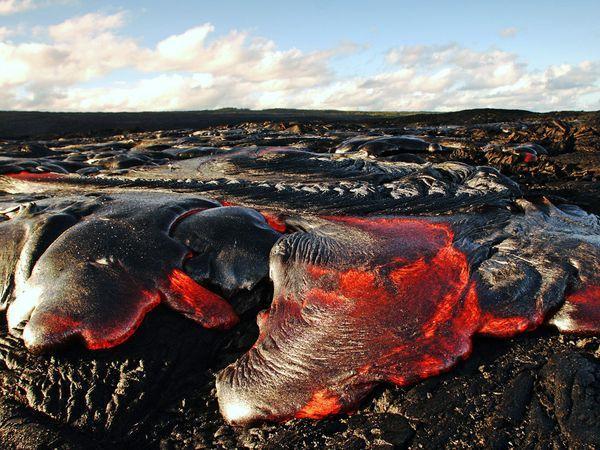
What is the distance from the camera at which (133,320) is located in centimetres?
297

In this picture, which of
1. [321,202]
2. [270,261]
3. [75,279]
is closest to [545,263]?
[270,261]

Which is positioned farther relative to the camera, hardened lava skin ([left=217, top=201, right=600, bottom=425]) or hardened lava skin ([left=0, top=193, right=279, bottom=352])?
hardened lava skin ([left=0, top=193, right=279, bottom=352])

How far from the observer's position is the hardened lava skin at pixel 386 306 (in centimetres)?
251

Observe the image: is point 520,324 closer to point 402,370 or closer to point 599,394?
point 599,394

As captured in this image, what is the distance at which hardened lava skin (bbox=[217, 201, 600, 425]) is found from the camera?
2510 millimetres

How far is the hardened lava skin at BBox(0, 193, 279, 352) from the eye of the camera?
292 cm

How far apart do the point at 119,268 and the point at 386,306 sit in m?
1.67

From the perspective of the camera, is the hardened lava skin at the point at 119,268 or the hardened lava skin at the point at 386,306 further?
the hardened lava skin at the point at 119,268

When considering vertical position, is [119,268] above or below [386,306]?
above

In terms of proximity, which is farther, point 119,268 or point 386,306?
point 119,268

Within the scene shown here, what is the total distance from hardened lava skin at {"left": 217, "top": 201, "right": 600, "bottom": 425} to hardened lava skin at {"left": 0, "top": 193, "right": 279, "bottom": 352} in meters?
0.34

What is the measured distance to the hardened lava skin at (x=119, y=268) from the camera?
2.92 m

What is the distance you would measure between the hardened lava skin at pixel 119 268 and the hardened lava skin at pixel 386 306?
0.34m

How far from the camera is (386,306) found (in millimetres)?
2855
